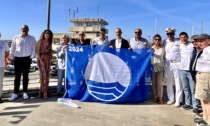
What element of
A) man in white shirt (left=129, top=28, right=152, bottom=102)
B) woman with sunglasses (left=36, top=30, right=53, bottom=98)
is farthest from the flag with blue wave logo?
woman with sunglasses (left=36, top=30, right=53, bottom=98)

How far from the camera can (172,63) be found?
643 centimetres

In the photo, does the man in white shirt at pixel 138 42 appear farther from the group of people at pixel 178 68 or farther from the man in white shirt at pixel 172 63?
the man in white shirt at pixel 172 63

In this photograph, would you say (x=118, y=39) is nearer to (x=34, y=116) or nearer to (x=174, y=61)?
(x=174, y=61)

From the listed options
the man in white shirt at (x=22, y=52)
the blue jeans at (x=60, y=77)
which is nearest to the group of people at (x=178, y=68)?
the blue jeans at (x=60, y=77)

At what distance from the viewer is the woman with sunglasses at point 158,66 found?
6559 millimetres

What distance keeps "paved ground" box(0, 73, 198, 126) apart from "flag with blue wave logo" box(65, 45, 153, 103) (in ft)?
1.02

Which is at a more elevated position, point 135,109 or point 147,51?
point 147,51

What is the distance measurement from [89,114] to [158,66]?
2247 mm

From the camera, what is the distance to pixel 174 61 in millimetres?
6352

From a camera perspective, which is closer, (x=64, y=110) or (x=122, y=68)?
(x=64, y=110)

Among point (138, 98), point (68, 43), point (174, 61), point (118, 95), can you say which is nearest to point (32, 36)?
point (68, 43)

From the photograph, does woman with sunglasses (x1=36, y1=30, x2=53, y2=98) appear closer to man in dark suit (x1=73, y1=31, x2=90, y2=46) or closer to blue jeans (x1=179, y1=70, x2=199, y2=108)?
man in dark suit (x1=73, y1=31, x2=90, y2=46)

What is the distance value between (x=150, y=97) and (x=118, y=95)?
1.18 meters

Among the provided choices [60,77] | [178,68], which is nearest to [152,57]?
[178,68]
